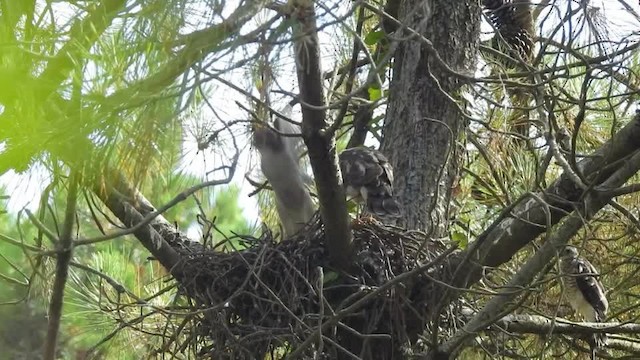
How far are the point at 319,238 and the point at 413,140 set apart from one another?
2.27 feet

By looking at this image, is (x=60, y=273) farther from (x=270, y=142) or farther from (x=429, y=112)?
(x=429, y=112)

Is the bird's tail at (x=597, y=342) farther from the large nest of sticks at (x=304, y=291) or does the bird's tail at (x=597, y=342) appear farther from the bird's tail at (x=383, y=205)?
the bird's tail at (x=383, y=205)

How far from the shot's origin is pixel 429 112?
4.41 meters

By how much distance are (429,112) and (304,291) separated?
3.31 ft

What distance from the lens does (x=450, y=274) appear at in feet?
12.4

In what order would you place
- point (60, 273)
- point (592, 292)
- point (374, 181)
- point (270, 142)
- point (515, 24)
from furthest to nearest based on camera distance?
1. point (515, 24)
2. point (592, 292)
3. point (270, 142)
4. point (374, 181)
5. point (60, 273)

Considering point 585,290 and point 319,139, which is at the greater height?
point 319,139

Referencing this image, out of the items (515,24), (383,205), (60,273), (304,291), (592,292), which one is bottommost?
(592,292)

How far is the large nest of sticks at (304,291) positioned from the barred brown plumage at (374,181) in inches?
12.2

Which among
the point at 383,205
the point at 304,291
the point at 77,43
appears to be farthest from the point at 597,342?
the point at 77,43

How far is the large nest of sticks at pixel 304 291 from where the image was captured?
3.81m

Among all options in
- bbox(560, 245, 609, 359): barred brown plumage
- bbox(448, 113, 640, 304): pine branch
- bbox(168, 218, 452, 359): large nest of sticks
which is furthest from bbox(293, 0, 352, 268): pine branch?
bbox(560, 245, 609, 359): barred brown plumage

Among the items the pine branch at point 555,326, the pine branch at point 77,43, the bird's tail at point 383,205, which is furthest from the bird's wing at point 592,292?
the pine branch at point 77,43

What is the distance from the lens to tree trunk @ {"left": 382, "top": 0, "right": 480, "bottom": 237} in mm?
4355
